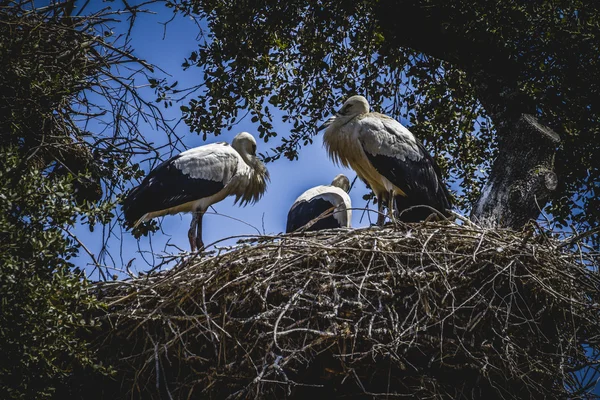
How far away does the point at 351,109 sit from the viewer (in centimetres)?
690

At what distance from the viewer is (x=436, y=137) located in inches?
284

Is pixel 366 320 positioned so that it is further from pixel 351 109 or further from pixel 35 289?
pixel 351 109

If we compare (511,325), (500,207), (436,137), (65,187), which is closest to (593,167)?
(500,207)

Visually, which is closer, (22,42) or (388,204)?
(22,42)

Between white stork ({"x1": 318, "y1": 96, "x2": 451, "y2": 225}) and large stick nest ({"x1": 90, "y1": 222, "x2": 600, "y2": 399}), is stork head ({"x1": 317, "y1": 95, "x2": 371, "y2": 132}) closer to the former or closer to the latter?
white stork ({"x1": 318, "y1": 96, "x2": 451, "y2": 225})

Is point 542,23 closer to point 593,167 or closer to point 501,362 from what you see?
point 593,167

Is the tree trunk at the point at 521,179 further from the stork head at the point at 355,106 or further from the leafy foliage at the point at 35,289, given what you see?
the leafy foliage at the point at 35,289

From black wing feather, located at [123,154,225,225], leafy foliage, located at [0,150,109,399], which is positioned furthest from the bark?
leafy foliage, located at [0,150,109,399]

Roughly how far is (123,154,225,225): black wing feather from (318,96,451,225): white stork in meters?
1.23

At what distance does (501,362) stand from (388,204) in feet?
9.48

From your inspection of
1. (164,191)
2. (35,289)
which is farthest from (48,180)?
(164,191)

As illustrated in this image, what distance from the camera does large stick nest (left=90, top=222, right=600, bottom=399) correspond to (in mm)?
4094

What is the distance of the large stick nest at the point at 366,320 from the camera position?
4.09 m

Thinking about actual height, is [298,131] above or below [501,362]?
above
